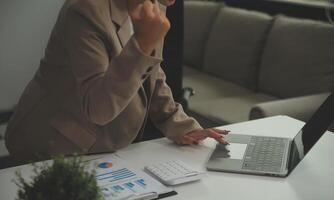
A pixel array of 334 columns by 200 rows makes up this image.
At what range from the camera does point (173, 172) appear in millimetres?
1353

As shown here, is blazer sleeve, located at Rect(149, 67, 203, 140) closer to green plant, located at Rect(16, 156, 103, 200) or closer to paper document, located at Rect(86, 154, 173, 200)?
paper document, located at Rect(86, 154, 173, 200)

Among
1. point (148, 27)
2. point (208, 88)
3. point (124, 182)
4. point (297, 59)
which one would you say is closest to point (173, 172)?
point (124, 182)

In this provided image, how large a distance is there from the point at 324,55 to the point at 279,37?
1.23 ft

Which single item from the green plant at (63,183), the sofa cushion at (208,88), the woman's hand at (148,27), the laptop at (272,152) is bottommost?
the sofa cushion at (208,88)

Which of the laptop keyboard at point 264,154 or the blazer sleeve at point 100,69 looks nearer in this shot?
the blazer sleeve at point 100,69

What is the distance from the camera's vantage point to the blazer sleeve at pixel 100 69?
1216 mm

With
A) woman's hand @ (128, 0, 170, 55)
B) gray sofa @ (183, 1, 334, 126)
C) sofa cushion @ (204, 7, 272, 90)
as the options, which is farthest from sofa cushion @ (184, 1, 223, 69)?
woman's hand @ (128, 0, 170, 55)

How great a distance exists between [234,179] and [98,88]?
432 millimetres

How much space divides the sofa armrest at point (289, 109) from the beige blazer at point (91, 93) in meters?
1.08

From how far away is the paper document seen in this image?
1.22 metres

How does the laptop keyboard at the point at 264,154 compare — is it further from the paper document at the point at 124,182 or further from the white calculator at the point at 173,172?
the paper document at the point at 124,182

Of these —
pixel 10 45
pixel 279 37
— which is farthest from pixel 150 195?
pixel 279 37

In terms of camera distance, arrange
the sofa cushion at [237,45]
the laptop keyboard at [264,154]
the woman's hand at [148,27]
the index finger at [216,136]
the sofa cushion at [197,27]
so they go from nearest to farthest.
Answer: the woman's hand at [148,27], the laptop keyboard at [264,154], the index finger at [216,136], the sofa cushion at [237,45], the sofa cushion at [197,27]

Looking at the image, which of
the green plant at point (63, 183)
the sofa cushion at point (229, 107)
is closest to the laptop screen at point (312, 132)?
the green plant at point (63, 183)
